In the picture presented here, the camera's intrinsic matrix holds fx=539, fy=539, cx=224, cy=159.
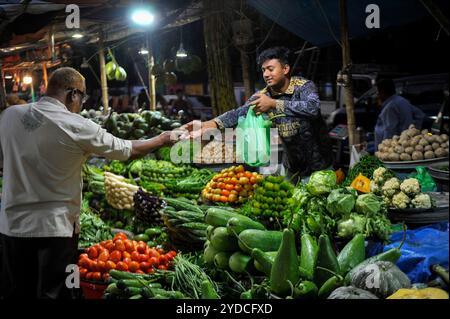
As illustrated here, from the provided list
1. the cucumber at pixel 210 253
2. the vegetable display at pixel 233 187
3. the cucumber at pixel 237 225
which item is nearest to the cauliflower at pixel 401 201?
the cucumber at pixel 237 225

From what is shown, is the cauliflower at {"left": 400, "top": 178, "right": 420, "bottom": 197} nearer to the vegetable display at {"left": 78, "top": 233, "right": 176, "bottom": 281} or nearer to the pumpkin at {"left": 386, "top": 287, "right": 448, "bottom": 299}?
the pumpkin at {"left": 386, "top": 287, "right": 448, "bottom": 299}

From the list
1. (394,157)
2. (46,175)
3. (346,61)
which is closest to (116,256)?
(46,175)

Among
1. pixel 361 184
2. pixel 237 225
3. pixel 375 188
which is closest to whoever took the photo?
pixel 237 225

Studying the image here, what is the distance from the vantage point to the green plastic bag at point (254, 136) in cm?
493

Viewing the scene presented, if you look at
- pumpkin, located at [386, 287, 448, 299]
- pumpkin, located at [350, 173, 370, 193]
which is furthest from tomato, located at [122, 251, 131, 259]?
pumpkin, located at [386, 287, 448, 299]

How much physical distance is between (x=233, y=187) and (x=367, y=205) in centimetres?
168

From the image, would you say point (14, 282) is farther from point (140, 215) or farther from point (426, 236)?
point (426, 236)

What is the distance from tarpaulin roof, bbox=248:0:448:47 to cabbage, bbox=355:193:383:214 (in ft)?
9.98

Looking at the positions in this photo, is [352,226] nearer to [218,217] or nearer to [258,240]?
[258,240]

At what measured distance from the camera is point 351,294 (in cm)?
261

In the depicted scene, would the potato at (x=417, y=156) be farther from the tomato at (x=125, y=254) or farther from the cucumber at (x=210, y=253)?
the tomato at (x=125, y=254)

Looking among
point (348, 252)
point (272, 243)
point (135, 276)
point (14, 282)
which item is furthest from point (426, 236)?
point (14, 282)

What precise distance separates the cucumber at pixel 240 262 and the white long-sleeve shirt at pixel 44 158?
3.64 feet

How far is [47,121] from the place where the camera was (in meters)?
3.70
